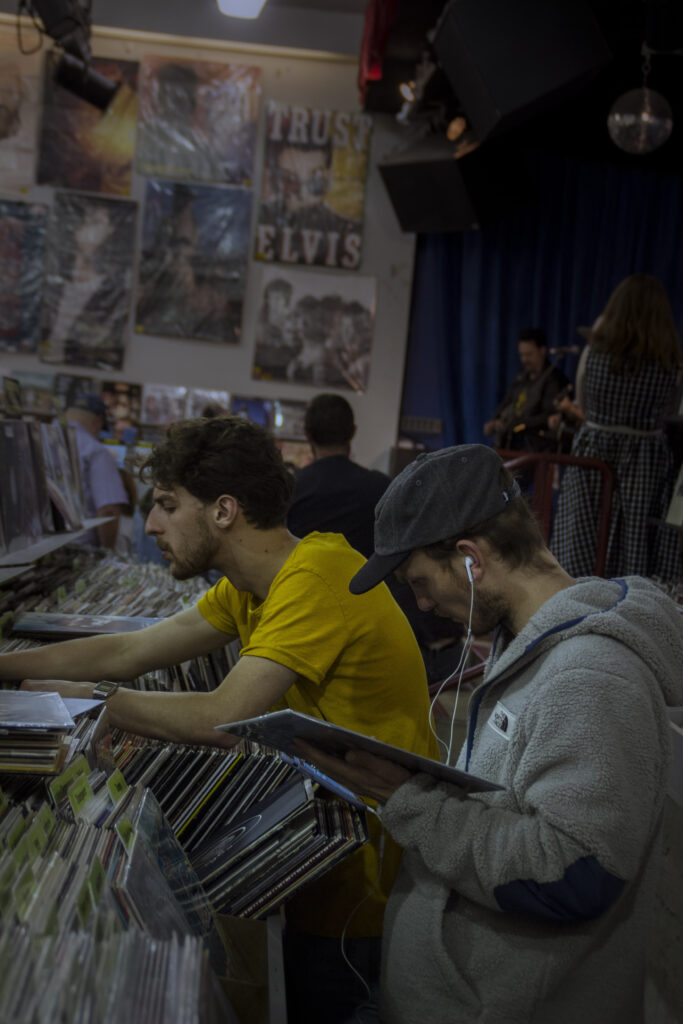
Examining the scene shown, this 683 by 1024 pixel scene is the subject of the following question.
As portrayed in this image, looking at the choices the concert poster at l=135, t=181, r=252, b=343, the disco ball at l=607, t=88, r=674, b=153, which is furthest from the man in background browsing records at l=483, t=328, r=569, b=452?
the concert poster at l=135, t=181, r=252, b=343

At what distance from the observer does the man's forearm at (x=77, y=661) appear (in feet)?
6.95

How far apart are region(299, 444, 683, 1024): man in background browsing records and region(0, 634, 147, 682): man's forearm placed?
3.19ft

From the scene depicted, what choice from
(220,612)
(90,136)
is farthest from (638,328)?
(90,136)

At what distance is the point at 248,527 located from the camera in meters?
2.06

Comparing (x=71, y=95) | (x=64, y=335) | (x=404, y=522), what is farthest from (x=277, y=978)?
(x=71, y=95)

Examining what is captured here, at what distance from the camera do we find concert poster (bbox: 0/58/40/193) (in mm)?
7035

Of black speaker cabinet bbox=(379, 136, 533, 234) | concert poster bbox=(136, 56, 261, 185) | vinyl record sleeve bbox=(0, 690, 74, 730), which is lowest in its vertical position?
vinyl record sleeve bbox=(0, 690, 74, 730)

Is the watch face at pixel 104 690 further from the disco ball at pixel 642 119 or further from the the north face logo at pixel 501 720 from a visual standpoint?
the disco ball at pixel 642 119

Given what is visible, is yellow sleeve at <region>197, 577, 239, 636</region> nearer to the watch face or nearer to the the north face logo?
the watch face

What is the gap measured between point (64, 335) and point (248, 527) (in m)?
5.61

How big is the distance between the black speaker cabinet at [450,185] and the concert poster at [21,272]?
259 centimetres

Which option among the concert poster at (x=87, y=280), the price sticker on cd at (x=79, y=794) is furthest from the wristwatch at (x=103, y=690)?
the concert poster at (x=87, y=280)

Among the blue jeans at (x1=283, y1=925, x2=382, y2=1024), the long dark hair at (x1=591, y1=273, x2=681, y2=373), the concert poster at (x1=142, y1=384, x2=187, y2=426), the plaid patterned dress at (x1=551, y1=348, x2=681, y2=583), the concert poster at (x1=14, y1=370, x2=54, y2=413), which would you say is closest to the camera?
the blue jeans at (x1=283, y1=925, x2=382, y2=1024)

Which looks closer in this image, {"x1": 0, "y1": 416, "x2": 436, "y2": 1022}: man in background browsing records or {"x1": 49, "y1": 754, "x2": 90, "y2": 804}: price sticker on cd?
{"x1": 49, "y1": 754, "x2": 90, "y2": 804}: price sticker on cd
